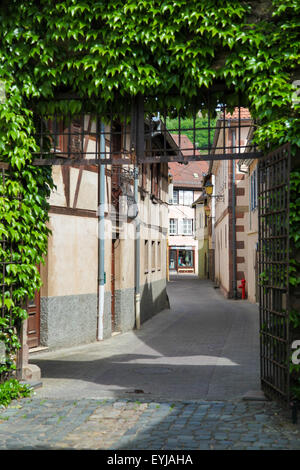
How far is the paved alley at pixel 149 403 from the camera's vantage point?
6.19 metres

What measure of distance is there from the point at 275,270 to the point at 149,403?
7.51 ft

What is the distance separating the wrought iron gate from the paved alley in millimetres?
449

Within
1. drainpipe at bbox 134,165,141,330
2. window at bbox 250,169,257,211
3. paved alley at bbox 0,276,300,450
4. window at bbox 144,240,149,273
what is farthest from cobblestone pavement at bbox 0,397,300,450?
window at bbox 250,169,257,211

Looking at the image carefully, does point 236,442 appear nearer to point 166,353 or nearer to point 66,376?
point 66,376

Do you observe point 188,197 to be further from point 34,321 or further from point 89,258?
point 34,321

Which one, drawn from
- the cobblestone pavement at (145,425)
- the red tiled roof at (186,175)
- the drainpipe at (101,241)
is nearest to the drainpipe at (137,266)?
the drainpipe at (101,241)

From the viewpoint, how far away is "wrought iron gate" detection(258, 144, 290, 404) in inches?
279

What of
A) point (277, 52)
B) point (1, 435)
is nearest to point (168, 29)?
point (277, 52)

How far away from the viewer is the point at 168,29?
780cm

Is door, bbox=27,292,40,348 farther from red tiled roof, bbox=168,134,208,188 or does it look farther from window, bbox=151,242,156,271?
red tiled roof, bbox=168,134,208,188

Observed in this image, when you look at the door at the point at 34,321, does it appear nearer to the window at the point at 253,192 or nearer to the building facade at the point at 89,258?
the building facade at the point at 89,258

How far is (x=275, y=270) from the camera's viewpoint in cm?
747

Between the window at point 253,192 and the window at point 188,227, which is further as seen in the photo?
the window at point 188,227

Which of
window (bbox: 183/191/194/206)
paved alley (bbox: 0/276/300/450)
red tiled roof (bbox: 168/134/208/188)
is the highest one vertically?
red tiled roof (bbox: 168/134/208/188)
